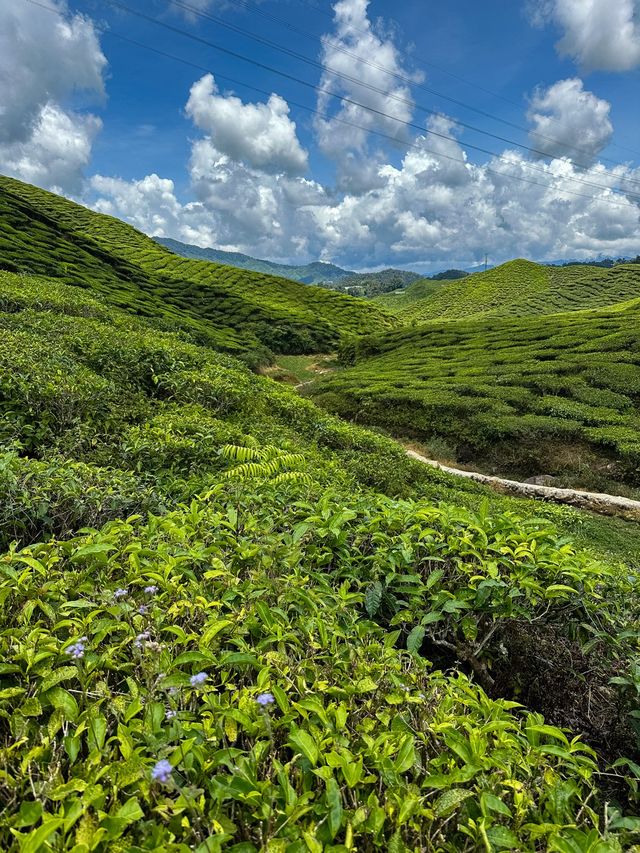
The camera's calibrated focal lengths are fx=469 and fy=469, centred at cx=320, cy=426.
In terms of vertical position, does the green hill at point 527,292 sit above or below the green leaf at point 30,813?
above

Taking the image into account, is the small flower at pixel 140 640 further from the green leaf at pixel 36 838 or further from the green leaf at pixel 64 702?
the green leaf at pixel 36 838

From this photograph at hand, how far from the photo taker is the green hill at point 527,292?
7819 centimetres

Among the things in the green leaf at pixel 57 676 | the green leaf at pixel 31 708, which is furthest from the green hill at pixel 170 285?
the green leaf at pixel 31 708

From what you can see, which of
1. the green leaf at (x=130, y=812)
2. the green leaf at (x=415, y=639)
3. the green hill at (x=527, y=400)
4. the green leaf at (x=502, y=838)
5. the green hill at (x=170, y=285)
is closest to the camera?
the green leaf at (x=130, y=812)

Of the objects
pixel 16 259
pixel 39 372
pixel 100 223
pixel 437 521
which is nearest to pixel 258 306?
pixel 16 259

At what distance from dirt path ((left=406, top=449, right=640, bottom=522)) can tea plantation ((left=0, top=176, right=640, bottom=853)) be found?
1105cm

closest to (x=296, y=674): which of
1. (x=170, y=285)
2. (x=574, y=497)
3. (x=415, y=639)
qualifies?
(x=415, y=639)

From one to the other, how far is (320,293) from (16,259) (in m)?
49.5

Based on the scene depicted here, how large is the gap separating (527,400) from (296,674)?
69.4 ft

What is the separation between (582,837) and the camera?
5.19ft

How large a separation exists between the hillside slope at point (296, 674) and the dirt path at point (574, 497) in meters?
11.1

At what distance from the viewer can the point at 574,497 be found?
14.2 metres

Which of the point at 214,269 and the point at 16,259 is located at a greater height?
the point at 214,269

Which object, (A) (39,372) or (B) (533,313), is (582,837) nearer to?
(A) (39,372)
